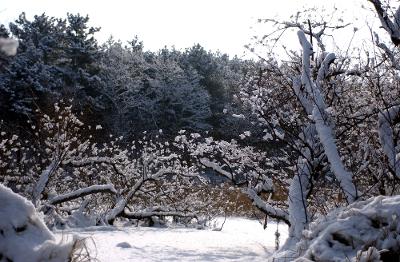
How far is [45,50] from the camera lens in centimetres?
3025

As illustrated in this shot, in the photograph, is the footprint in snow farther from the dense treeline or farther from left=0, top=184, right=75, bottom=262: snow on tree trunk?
the dense treeline

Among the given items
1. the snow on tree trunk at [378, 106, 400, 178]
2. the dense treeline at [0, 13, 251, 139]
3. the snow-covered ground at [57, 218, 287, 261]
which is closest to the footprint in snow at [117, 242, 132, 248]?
the snow-covered ground at [57, 218, 287, 261]

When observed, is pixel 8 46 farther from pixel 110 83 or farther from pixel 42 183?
pixel 110 83

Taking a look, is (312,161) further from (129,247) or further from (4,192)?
(4,192)

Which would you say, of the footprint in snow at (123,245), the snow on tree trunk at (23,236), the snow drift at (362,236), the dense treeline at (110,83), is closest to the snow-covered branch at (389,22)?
the snow drift at (362,236)

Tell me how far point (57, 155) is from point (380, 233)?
9.12 m

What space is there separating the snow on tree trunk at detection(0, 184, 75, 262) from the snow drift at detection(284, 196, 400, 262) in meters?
1.92

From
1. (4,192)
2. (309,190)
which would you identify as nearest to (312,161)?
(309,190)

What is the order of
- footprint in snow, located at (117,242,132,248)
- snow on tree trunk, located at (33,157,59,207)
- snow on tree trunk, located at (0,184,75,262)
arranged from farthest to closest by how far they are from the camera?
1. snow on tree trunk, located at (33,157,59,207)
2. footprint in snow, located at (117,242,132,248)
3. snow on tree trunk, located at (0,184,75,262)

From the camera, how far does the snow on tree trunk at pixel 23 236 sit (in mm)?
3166

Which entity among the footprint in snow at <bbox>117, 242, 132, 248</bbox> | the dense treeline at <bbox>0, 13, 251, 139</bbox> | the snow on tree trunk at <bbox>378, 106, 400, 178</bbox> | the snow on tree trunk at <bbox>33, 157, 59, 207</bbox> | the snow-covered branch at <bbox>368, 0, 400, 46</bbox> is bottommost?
the footprint in snow at <bbox>117, 242, 132, 248</bbox>

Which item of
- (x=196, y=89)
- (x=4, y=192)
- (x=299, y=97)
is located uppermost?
(x=196, y=89)

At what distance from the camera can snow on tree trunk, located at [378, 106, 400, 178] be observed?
5316mm

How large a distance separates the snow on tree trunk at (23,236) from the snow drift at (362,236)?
1915 mm
